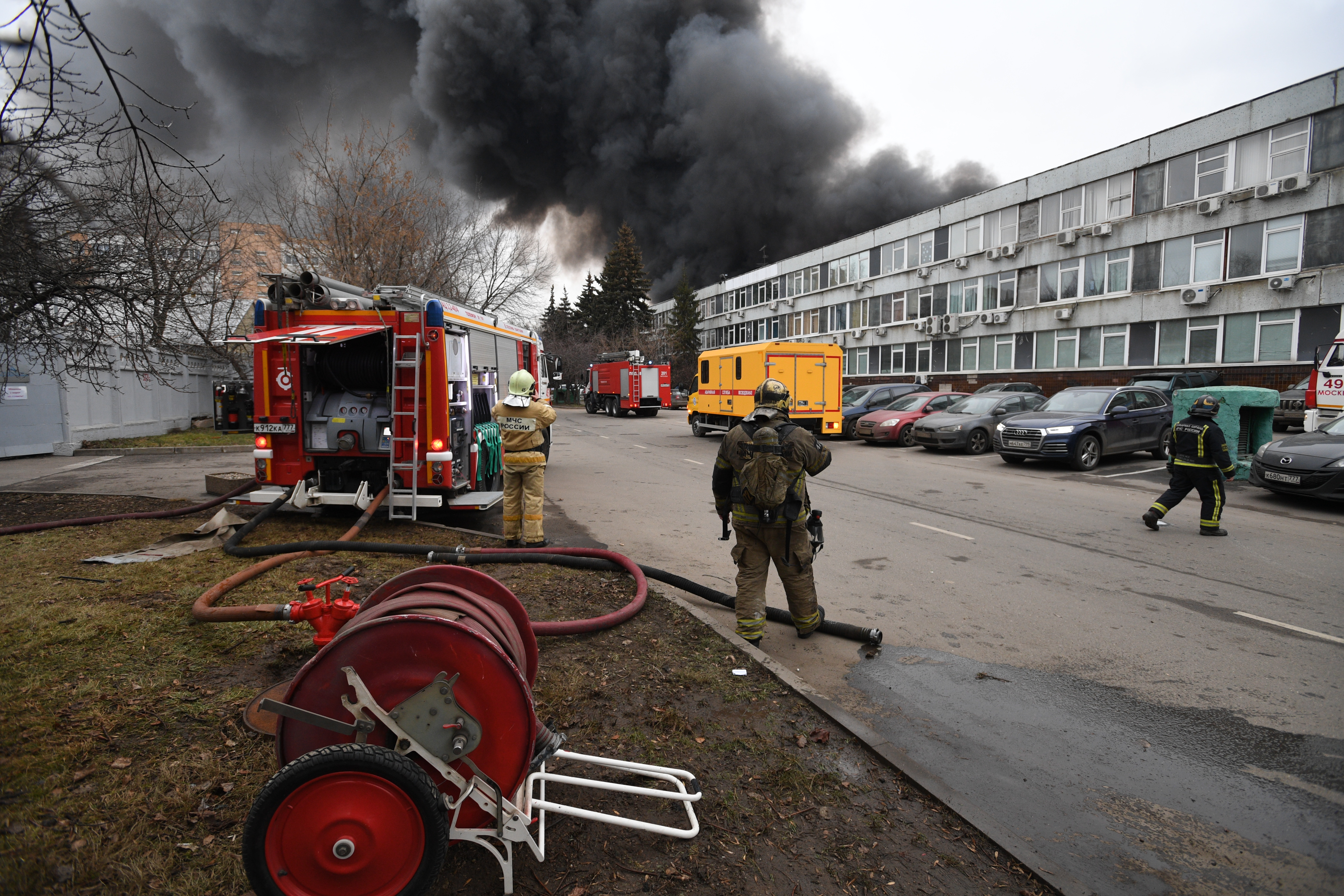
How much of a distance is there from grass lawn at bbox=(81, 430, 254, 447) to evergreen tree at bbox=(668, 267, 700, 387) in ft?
160

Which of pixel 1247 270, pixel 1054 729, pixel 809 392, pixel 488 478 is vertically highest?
pixel 1247 270

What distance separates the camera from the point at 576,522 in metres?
9.37

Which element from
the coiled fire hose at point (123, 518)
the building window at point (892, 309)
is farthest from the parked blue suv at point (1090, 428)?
the building window at point (892, 309)

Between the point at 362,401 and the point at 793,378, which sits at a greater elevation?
the point at 793,378

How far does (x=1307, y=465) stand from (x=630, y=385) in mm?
30051

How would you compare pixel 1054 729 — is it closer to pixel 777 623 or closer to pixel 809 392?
pixel 777 623

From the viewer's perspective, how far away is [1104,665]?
476 centimetres

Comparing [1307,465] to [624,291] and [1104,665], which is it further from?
[624,291]

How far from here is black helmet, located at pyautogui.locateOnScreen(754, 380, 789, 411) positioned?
16.4ft

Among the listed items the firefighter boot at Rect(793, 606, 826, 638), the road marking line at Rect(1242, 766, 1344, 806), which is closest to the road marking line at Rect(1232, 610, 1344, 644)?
the road marking line at Rect(1242, 766, 1344, 806)

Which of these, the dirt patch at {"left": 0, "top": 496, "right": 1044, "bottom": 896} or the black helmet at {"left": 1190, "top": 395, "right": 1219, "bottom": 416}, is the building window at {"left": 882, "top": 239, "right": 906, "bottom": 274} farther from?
the dirt patch at {"left": 0, "top": 496, "right": 1044, "bottom": 896}

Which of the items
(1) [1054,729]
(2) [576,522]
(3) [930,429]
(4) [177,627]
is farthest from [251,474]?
(3) [930,429]

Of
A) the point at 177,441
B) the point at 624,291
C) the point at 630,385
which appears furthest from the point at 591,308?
the point at 177,441

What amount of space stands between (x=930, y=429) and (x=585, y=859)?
16.8 m
